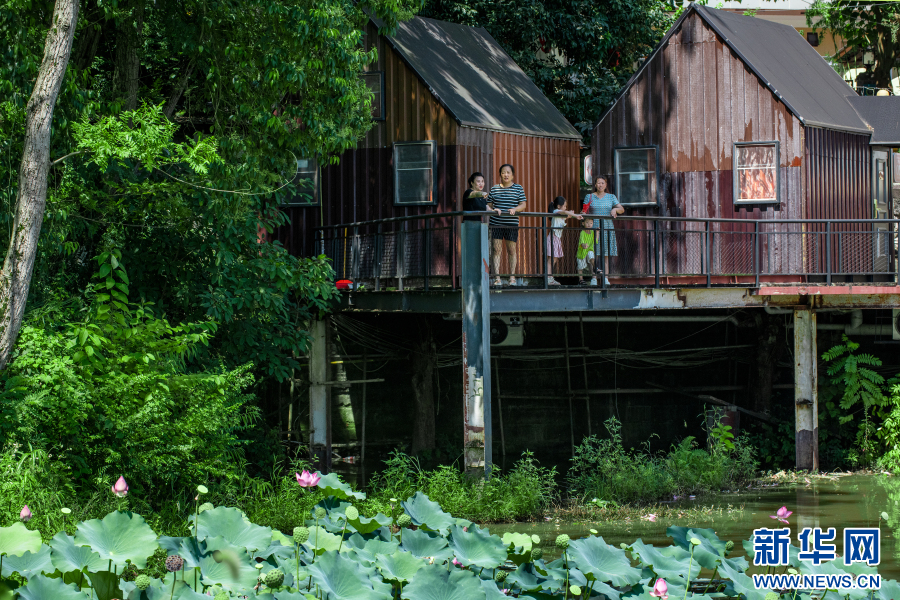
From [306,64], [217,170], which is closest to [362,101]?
→ [306,64]

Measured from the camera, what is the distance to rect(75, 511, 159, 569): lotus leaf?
4.11 m

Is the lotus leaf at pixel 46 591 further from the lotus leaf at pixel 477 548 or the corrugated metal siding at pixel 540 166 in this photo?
the corrugated metal siding at pixel 540 166

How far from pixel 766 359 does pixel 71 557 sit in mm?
16991

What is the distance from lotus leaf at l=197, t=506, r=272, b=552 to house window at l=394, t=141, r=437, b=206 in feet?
42.6

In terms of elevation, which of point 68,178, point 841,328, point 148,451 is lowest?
point 148,451

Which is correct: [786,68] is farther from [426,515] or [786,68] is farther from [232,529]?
[232,529]

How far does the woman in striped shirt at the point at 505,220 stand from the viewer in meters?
12.6

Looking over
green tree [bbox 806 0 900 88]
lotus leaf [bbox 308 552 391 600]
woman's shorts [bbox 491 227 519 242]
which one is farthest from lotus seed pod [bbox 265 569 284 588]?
green tree [bbox 806 0 900 88]

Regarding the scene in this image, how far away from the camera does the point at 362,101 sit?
1416cm

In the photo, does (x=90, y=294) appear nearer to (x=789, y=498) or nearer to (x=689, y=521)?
(x=689, y=521)

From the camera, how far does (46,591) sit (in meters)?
3.77

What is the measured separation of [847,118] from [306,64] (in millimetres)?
12354

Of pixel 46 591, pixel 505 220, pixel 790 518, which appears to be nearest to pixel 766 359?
pixel 790 518

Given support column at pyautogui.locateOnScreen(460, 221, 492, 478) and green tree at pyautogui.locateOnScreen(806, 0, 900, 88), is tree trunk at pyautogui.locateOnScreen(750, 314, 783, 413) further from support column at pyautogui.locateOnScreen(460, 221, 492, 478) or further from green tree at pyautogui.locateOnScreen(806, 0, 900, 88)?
green tree at pyautogui.locateOnScreen(806, 0, 900, 88)
